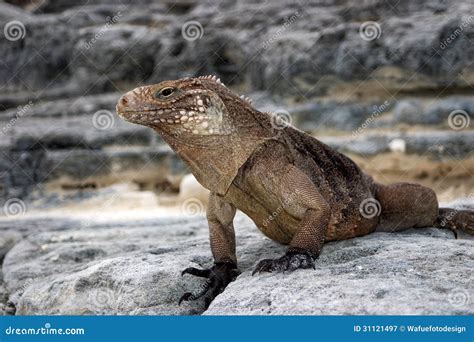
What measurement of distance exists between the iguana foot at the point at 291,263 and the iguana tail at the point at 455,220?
2.42 meters

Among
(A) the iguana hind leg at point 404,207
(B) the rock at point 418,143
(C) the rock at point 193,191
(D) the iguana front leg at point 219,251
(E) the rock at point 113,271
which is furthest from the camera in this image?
(C) the rock at point 193,191

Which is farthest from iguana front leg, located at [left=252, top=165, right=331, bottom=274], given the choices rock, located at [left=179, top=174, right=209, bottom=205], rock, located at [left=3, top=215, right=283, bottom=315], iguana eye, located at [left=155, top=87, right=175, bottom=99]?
rock, located at [left=179, top=174, right=209, bottom=205]

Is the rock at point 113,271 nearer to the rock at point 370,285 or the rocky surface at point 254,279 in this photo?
the rocky surface at point 254,279

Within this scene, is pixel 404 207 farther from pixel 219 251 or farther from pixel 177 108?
pixel 177 108

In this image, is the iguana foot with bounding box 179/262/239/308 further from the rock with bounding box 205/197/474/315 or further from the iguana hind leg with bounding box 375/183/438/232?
the iguana hind leg with bounding box 375/183/438/232

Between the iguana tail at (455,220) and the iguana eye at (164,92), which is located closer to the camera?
the iguana eye at (164,92)

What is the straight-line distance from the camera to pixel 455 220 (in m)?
6.02

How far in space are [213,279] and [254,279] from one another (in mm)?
550

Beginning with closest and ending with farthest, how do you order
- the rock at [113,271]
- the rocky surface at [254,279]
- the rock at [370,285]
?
the rock at [370,285], the rocky surface at [254,279], the rock at [113,271]

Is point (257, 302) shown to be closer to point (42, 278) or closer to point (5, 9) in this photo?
point (42, 278)

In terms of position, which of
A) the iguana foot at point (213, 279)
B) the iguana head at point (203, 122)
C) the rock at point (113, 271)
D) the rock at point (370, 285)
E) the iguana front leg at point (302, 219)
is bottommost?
the rock at point (113, 271)

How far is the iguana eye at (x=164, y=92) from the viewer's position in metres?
4.20

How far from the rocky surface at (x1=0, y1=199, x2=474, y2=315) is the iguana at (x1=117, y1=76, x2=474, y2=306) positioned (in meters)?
0.19

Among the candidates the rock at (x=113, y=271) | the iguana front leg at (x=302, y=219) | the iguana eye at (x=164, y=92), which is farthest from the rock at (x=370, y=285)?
the iguana eye at (x=164, y=92)
